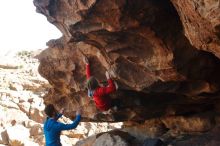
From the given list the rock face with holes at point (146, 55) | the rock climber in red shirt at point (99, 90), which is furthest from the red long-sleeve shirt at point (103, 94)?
the rock face with holes at point (146, 55)

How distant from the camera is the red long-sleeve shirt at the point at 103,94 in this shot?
1302 cm

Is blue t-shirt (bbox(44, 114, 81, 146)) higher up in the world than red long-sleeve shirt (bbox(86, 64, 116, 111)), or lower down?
lower down

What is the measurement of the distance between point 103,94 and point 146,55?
2.65 meters

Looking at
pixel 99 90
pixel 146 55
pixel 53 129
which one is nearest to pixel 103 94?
pixel 99 90

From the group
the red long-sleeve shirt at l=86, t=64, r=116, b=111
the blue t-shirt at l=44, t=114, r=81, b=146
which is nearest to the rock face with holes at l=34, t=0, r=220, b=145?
the red long-sleeve shirt at l=86, t=64, r=116, b=111

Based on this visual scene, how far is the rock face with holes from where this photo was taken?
33.2 ft

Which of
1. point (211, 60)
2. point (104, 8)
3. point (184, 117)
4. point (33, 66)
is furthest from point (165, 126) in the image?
point (33, 66)

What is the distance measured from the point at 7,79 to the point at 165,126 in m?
28.8

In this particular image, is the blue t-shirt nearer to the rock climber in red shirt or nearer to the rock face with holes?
the rock climber in red shirt

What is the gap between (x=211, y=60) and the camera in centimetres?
1141

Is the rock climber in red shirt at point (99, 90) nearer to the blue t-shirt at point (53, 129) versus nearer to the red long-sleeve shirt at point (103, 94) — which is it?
the red long-sleeve shirt at point (103, 94)

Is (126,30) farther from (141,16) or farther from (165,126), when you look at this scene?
(165,126)

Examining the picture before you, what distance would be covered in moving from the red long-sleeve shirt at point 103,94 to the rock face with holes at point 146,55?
323 mm

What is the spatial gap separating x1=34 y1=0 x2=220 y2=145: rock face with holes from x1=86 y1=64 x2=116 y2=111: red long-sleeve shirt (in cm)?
32
